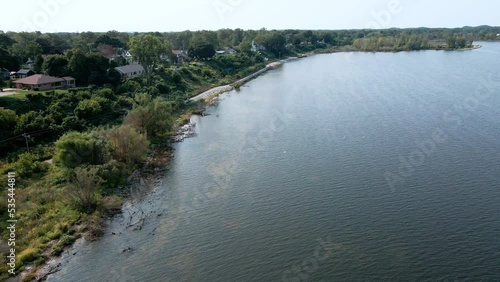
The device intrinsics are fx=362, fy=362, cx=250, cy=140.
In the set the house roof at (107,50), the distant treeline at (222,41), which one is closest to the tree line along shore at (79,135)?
the distant treeline at (222,41)

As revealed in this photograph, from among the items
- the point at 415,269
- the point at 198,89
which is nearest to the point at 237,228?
the point at 415,269

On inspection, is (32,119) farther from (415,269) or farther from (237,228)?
(415,269)

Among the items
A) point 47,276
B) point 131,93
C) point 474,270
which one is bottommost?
point 474,270

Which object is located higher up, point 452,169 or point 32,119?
point 32,119

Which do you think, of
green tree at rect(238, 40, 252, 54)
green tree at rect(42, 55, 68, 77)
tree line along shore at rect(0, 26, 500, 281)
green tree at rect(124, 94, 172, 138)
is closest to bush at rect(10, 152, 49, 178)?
tree line along shore at rect(0, 26, 500, 281)

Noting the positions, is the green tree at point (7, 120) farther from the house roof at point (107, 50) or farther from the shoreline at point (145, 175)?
the house roof at point (107, 50)

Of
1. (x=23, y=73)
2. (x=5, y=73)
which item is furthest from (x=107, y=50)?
(x=5, y=73)

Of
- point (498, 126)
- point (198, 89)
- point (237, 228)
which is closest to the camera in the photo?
point (237, 228)
